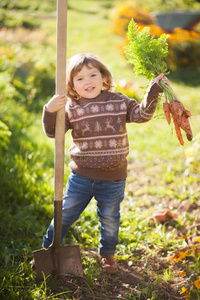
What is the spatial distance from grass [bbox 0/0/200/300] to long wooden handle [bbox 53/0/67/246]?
0.35 m

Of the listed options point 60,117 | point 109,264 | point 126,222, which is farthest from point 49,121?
point 126,222

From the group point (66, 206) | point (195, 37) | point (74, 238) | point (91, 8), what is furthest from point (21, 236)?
point (91, 8)

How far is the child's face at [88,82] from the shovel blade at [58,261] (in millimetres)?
948

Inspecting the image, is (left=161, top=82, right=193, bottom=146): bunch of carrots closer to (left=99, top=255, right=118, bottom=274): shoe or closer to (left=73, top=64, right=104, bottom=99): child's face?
(left=73, top=64, right=104, bottom=99): child's face

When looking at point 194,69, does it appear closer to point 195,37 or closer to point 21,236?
point 195,37

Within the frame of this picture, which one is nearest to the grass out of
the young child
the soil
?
the soil

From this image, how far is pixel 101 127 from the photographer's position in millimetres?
2170

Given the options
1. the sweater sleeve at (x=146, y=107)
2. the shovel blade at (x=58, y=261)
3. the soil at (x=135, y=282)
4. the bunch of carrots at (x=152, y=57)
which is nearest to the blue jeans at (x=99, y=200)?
the shovel blade at (x=58, y=261)

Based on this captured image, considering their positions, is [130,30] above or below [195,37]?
below

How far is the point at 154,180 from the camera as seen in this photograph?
3.88 metres

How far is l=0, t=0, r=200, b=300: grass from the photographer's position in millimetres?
2268

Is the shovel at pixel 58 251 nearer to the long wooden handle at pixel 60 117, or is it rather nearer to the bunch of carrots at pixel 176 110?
the long wooden handle at pixel 60 117

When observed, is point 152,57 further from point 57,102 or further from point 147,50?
point 57,102

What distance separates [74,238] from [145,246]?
0.52 m
